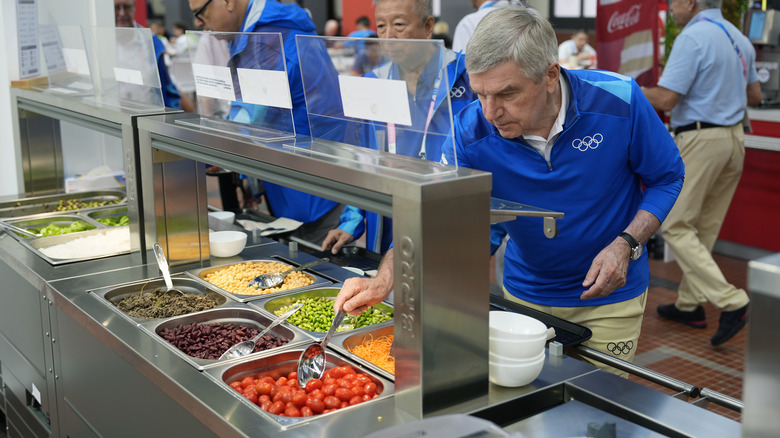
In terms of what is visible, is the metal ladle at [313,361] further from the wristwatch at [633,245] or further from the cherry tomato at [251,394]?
the wristwatch at [633,245]

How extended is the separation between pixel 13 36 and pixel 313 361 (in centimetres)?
280

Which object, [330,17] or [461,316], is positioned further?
[330,17]

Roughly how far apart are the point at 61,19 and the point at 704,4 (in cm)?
372

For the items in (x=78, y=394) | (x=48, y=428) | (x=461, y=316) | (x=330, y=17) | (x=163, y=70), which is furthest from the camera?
(x=330, y=17)

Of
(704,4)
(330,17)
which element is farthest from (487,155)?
(330,17)

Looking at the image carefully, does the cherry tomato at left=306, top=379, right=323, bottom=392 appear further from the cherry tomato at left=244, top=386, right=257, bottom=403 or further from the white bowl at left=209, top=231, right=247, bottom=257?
the white bowl at left=209, top=231, right=247, bottom=257

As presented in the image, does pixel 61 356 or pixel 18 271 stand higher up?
pixel 18 271

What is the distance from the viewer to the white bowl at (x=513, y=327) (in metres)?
1.57

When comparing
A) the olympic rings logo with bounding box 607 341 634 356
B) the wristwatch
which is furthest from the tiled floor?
the wristwatch

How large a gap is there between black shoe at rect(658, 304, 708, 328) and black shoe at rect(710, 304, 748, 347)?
21 centimetres

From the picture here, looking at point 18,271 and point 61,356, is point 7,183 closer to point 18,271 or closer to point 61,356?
point 18,271

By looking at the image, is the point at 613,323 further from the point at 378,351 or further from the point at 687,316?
the point at 687,316

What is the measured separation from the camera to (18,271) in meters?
2.67

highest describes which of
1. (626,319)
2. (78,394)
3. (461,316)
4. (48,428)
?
(461,316)
